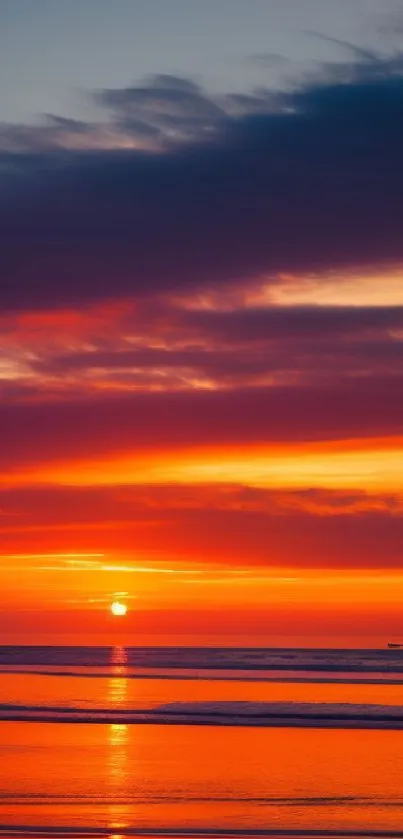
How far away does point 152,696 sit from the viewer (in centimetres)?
4006

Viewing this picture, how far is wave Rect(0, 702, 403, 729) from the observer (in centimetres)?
3162

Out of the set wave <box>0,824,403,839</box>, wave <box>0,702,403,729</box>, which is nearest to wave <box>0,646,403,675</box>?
wave <box>0,702,403,729</box>

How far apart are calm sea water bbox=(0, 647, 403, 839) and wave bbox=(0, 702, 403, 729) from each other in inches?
1.6

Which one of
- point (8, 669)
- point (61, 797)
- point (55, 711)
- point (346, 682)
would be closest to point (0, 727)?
point (55, 711)

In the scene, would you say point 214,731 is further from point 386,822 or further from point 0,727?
A: point 386,822

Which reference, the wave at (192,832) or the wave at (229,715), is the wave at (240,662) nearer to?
the wave at (229,715)

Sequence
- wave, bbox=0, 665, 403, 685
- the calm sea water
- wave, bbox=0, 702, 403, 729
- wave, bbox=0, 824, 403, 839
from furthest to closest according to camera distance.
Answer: wave, bbox=0, 665, 403, 685 → wave, bbox=0, 702, 403, 729 → the calm sea water → wave, bbox=0, 824, 403, 839

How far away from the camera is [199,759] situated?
2420 centimetres

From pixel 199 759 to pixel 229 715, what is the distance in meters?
9.38

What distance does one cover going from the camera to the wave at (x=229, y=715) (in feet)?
104

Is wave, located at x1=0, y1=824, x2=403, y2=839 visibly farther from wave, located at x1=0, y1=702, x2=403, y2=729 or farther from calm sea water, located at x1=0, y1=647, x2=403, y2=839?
wave, located at x1=0, y1=702, x2=403, y2=729

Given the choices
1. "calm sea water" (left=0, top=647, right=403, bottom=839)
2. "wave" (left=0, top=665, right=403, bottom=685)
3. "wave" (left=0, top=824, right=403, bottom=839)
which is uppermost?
"wave" (left=0, top=665, right=403, bottom=685)

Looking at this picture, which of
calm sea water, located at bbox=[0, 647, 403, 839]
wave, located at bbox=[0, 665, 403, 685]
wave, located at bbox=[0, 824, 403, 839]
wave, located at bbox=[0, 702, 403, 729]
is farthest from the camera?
wave, located at bbox=[0, 665, 403, 685]

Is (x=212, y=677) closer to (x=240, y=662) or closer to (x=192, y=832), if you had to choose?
(x=240, y=662)
